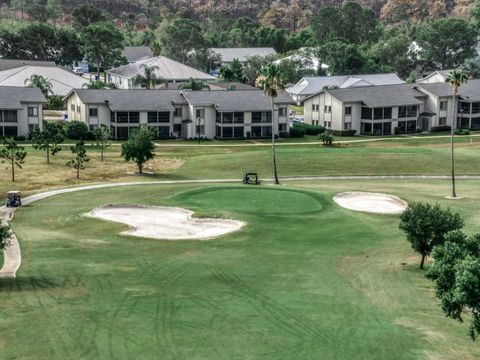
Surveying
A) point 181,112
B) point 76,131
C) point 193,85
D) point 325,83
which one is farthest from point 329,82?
point 76,131

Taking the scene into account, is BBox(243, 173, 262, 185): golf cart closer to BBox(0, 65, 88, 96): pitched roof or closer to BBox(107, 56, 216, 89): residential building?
BBox(0, 65, 88, 96): pitched roof

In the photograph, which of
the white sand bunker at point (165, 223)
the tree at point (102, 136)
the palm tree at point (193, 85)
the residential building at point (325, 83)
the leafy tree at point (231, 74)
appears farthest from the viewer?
the leafy tree at point (231, 74)

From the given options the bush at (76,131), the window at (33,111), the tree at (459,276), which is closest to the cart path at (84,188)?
the tree at (459,276)

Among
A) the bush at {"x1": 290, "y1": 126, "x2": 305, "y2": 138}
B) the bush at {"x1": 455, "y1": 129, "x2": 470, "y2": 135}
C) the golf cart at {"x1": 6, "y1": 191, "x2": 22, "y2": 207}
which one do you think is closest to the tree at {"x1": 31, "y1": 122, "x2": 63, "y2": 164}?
the golf cart at {"x1": 6, "y1": 191, "x2": 22, "y2": 207}

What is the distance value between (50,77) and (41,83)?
29.8ft

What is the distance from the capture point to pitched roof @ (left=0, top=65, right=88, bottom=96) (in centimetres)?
16600

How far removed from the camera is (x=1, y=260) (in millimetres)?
51594

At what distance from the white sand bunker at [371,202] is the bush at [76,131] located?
208ft

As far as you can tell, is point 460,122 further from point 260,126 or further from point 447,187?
point 447,187

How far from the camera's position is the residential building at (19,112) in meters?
128

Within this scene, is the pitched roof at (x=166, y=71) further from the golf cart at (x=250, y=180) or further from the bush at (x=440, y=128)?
the golf cart at (x=250, y=180)

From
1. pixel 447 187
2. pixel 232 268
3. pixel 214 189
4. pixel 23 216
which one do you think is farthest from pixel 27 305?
→ pixel 447 187

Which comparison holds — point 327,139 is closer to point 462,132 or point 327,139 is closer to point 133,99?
point 462,132

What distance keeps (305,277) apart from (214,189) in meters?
31.7
